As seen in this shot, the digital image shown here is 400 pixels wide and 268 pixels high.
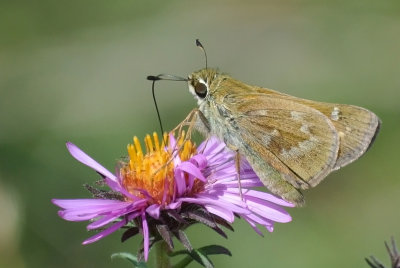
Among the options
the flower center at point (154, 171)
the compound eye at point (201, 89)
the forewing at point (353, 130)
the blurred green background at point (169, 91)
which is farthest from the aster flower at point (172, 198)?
the blurred green background at point (169, 91)

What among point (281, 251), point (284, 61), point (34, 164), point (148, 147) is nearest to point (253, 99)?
point (148, 147)

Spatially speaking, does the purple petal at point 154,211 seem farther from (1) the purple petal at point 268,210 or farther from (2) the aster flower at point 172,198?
(1) the purple petal at point 268,210

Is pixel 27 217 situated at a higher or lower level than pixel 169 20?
lower

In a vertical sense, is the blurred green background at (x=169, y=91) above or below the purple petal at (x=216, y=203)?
below

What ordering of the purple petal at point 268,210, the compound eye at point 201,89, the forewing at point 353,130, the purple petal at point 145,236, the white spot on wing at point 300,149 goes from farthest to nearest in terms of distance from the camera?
the compound eye at point 201,89 < the white spot on wing at point 300,149 < the forewing at point 353,130 < the purple petal at point 268,210 < the purple petal at point 145,236

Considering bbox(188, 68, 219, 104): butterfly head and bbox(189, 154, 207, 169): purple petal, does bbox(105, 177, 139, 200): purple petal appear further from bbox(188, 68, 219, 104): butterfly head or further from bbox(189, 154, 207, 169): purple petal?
bbox(188, 68, 219, 104): butterfly head

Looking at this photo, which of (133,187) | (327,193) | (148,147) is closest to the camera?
(133,187)

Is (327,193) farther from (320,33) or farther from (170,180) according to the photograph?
(170,180)
